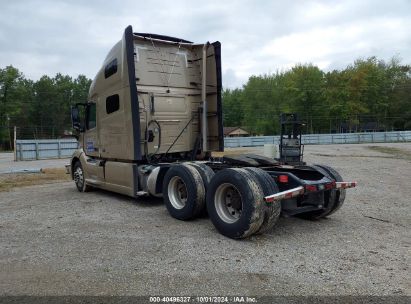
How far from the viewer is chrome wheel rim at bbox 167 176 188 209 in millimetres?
7298

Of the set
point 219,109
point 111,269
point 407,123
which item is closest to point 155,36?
point 219,109

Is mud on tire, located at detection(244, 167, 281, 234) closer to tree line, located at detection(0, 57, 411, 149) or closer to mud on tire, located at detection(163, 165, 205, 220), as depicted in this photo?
mud on tire, located at detection(163, 165, 205, 220)

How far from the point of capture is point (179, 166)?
7246 millimetres

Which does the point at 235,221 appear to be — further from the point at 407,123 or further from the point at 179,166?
the point at 407,123

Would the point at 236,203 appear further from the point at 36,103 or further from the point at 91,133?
the point at 36,103

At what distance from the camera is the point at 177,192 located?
7449 mm

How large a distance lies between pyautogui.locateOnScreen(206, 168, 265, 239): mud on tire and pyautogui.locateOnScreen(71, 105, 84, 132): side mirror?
18.7 feet

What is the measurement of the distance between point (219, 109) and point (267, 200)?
4.58 m

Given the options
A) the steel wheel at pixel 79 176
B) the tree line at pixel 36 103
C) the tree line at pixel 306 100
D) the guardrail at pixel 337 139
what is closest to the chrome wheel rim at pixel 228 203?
the steel wheel at pixel 79 176

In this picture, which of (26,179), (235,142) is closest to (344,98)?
(235,142)

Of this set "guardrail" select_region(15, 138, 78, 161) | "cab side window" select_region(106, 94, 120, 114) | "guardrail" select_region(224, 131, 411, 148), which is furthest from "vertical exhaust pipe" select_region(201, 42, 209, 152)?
"guardrail" select_region(224, 131, 411, 148)

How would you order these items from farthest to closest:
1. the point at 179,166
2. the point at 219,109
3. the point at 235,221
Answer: the point at 219,109, the point at 179,166, the point at 235,221

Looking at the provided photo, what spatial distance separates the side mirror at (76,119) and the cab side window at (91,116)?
0.32m

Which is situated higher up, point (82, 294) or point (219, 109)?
point (219, 109)
